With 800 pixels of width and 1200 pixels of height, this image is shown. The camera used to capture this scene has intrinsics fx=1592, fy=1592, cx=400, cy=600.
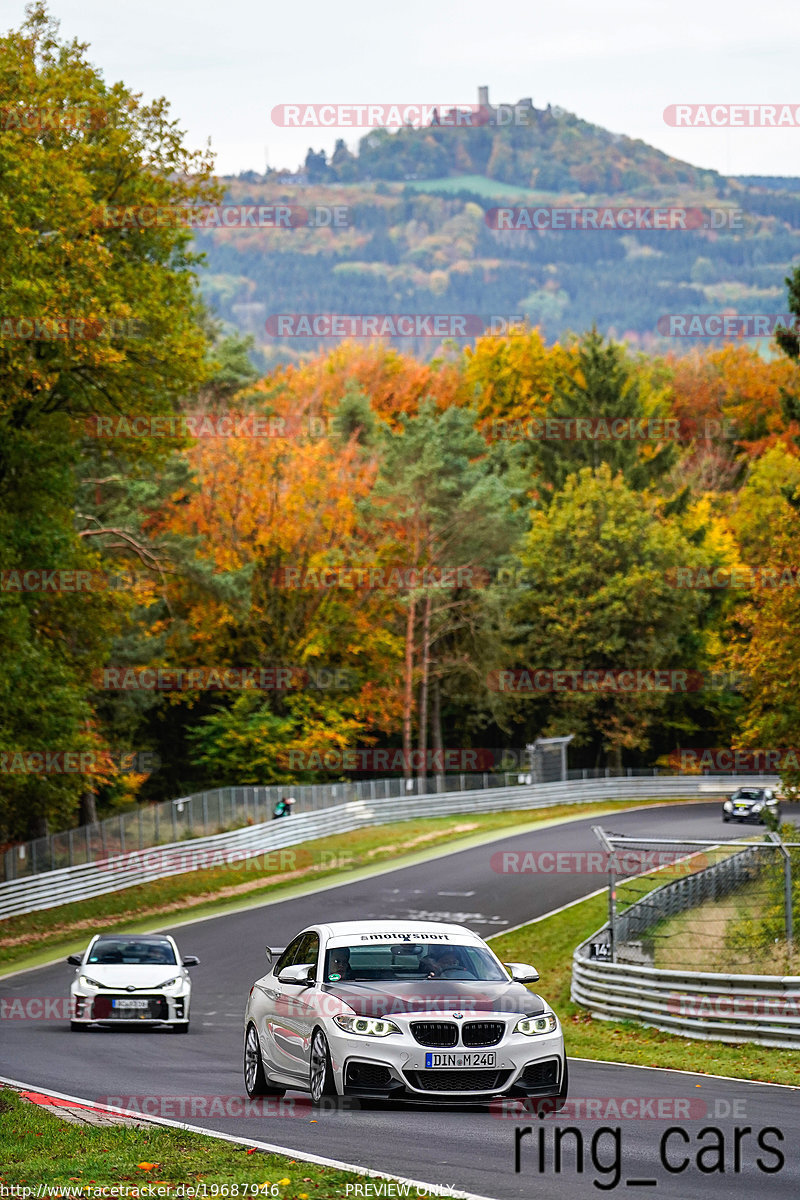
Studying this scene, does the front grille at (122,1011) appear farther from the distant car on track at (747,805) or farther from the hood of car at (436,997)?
the distant car on track at (747,805)

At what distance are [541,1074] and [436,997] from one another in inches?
36.5

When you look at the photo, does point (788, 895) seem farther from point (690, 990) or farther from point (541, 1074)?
point (541, 1074)

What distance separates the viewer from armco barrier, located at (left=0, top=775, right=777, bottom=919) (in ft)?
132

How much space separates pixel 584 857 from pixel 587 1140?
1400 inches

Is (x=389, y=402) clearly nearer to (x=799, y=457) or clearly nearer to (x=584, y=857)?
(x=799, y=457)

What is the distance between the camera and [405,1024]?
11.3 m

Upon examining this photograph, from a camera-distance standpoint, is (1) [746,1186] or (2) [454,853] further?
(2) [454,853]

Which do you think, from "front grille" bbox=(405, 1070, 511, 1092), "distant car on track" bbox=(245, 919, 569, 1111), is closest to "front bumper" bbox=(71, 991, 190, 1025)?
"distant car on track" bbox=(245, 919, 569, 1111)

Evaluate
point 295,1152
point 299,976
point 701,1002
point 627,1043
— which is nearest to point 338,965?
point 299,976

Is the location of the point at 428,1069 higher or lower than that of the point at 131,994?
higher

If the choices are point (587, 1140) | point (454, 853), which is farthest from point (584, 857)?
point (587, 1140)

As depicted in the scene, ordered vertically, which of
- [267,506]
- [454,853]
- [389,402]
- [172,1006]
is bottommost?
[454,853]

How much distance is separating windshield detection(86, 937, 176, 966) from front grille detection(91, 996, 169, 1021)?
0.78 m

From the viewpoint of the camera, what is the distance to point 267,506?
208 feet
